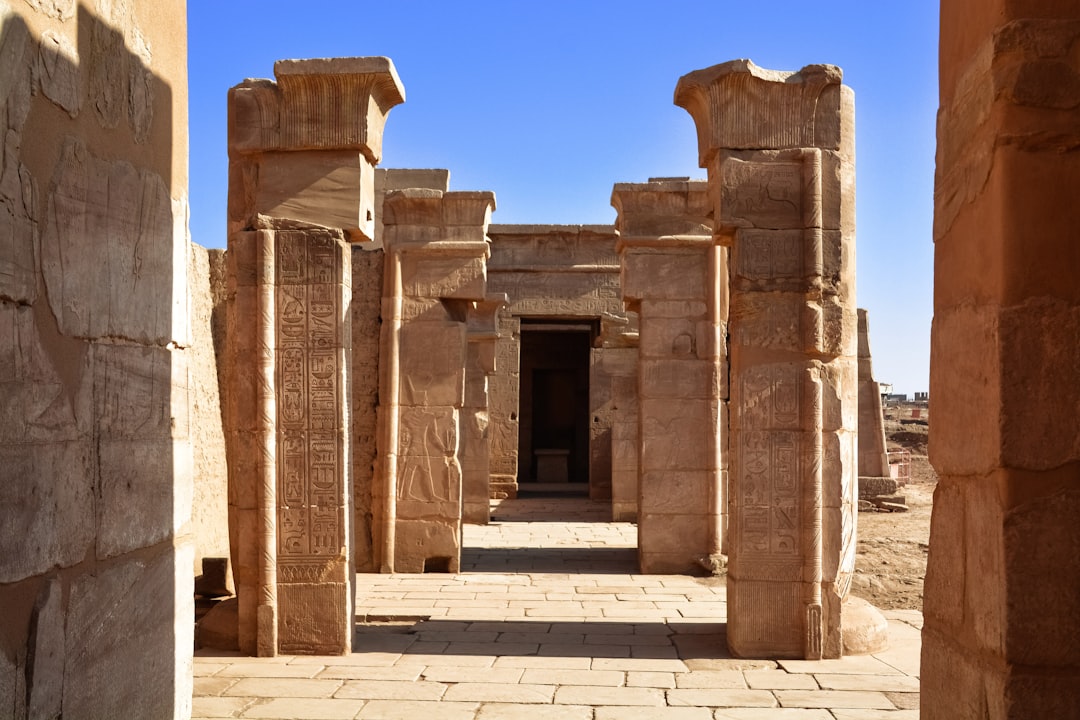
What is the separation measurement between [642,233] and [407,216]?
8.02 feet

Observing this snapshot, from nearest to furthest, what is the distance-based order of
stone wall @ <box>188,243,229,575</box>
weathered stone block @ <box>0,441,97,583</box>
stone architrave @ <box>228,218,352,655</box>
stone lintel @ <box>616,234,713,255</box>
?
1. weathered stone block @ <box>0,441,97,583</box>
2. stone architrave @ <box>228,218,352,655</box>
3. stone wall @ <box>188,243,229,575</box>
4. stone lintel @ <box>616,234,713,255</box>

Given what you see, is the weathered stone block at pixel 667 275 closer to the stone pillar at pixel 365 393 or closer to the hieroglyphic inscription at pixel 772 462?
the stone pillar at pixel 365 393

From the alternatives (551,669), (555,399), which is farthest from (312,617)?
(555,399)

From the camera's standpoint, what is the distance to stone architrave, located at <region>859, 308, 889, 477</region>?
51.5 ft

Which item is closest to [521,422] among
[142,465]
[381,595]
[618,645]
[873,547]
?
[873,547]

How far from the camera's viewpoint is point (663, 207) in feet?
35.2

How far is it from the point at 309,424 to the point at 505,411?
1183 centimetres

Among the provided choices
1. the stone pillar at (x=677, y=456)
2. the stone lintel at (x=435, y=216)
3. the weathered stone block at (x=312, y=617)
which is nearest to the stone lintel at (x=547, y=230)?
the stone lintel at (x=435, y=216)

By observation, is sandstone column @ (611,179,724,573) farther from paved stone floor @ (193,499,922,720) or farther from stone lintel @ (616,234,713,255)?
paved stone floor @ (193,499,922,720)

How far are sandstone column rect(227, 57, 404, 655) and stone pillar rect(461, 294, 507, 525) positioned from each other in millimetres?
7781

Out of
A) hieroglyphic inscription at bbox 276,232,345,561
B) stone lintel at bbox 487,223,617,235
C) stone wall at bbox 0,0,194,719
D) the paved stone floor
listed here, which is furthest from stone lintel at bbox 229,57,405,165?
stone lintel at bbox 487,223,617,235

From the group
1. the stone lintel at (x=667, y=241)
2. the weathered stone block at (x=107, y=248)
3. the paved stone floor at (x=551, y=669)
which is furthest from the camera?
the stone lintel at (x=667, y=241)

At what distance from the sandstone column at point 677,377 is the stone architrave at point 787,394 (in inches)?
145

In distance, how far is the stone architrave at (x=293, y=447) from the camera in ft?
21.5
